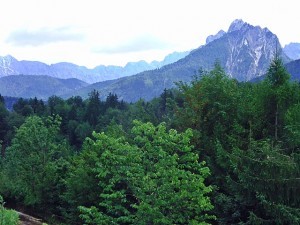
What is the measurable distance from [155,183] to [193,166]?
4.46 m

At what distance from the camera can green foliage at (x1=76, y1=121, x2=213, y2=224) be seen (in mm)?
17750

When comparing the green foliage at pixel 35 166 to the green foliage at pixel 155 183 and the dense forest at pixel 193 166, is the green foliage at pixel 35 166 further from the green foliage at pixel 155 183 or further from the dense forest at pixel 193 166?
the green foliage at pixel 155 183

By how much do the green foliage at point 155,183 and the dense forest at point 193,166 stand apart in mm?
52

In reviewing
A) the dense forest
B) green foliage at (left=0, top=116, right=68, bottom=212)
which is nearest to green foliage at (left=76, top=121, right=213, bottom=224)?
the dense forest

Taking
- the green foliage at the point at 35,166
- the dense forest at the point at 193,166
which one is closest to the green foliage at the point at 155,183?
the dense forest at the point at 193,166

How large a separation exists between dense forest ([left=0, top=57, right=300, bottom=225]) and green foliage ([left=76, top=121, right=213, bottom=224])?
0.17 ft

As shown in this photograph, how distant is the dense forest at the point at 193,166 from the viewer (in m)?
18.0

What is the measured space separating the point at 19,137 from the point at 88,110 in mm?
66228

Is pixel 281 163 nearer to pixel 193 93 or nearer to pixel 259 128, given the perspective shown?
pixel 259 128

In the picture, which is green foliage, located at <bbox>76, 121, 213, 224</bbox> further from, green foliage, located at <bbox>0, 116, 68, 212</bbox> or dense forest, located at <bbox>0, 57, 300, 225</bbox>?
green foliage, located at <bbox>0, 116, 68, 212</bbox>

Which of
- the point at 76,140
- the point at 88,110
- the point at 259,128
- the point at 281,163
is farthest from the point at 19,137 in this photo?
the point at 88,110

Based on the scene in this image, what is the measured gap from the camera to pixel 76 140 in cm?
9075

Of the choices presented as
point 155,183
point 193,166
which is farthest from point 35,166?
point 155,183

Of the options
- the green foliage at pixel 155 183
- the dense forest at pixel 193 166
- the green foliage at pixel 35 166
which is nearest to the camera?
the green foliage at pixel 155 183
